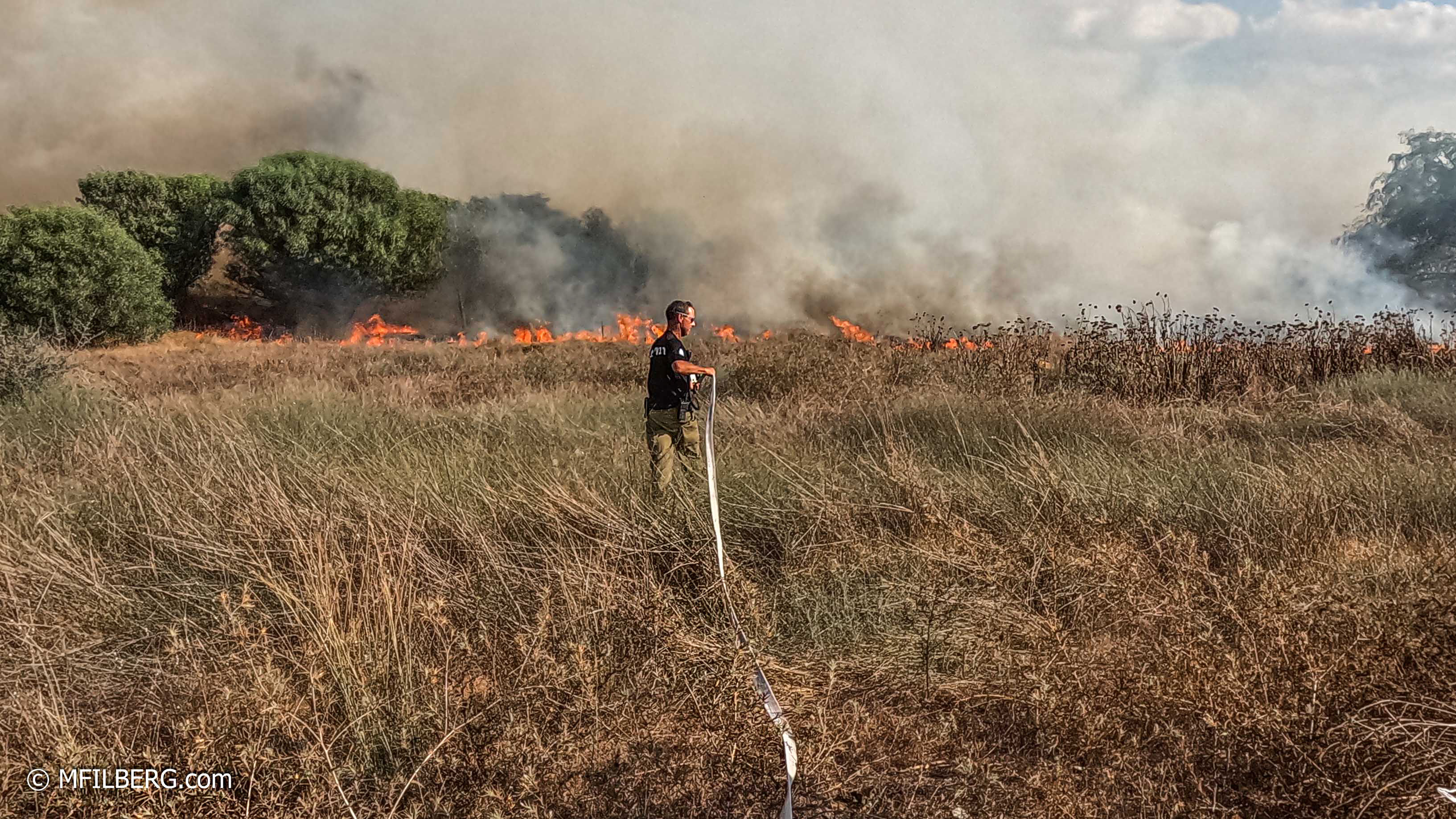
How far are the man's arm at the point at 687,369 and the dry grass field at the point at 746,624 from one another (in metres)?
0.69

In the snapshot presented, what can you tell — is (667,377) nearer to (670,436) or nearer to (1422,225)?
(670,436)

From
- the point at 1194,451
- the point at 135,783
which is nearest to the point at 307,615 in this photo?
the point at 135,783

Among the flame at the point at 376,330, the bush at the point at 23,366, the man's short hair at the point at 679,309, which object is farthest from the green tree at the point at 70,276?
the man's short hair at the point at 679,309

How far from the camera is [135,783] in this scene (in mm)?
3133

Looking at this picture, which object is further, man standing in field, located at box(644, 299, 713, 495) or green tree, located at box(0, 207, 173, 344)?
green tree, located at box(0, 207, 173, 344)

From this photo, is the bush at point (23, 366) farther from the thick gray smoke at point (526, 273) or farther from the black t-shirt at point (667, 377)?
the thick gray smoke at point (526, 273)

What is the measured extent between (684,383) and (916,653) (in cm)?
285

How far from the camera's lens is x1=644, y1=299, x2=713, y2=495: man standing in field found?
6.27m

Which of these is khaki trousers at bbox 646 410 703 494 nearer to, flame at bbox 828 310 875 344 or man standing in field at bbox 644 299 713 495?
man standing in field at bbox 644 299 713 495

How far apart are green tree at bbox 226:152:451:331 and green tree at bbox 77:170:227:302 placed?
143 cm

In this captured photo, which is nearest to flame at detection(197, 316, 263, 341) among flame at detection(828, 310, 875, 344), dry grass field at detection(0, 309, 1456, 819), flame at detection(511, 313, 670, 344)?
flame at detection(511, 313, 670, 344)

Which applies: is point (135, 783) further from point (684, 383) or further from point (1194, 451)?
point (1194, 451)

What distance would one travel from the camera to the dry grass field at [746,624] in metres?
3.17

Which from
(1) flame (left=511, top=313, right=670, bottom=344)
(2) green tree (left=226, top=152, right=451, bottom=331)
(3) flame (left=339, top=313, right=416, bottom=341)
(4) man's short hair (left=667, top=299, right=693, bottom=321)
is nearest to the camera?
(4) man's short hair (left=667, top=299, right=693, bottom=321)
